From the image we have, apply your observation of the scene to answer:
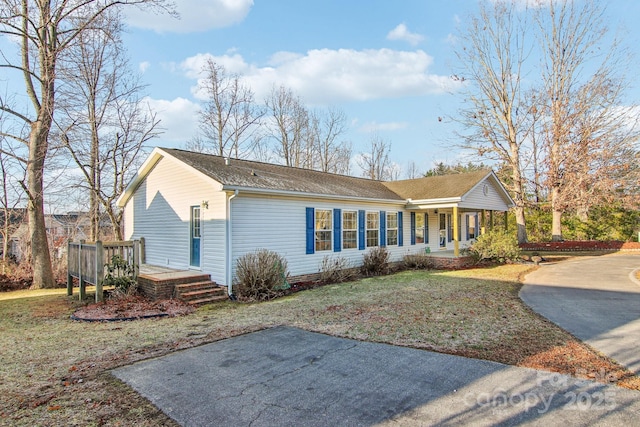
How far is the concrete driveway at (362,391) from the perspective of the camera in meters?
3.25

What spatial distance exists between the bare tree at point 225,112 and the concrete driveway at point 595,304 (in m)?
21.5

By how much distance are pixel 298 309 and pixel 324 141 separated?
26258mm

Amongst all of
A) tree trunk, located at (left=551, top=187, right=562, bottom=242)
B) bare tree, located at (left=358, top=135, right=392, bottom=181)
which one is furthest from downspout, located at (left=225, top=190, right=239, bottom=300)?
bare tree, located at (left=358, top=135, right=392, bottom=181)

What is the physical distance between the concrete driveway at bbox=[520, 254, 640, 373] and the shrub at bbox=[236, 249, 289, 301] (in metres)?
6.17

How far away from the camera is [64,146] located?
1452cm

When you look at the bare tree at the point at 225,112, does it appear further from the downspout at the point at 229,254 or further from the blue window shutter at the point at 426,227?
the downspout at the point at 229,254

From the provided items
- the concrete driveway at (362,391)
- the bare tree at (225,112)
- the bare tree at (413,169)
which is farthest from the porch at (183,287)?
the bare tree at (413,169)

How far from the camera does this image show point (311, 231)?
11906 mm

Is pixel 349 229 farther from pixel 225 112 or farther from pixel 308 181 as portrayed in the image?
pixel 225 112

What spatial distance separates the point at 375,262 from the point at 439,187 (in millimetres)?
5559

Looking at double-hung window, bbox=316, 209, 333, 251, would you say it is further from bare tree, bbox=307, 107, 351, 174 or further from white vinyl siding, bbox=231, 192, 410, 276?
bare tree, bbox=307, 107, 351, 174

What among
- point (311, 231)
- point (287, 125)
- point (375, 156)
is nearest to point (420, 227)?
point (311, 231)

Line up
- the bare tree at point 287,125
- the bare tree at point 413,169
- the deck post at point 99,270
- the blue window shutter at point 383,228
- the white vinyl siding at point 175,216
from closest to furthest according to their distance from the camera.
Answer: the deck post at point 99,270, the white vinyl siding at point 175,216, the blue window shutter at point 383,228, the bare tree at point 287,125, the bare tree at point 413,169

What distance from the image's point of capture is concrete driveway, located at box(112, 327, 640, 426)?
10.6 ft
